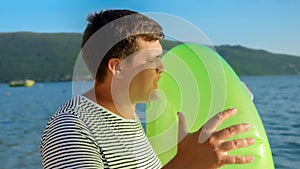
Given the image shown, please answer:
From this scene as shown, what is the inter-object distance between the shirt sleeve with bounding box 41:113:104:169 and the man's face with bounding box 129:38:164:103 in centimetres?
36

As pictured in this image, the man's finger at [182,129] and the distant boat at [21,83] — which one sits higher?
the man's finger at [182,129]

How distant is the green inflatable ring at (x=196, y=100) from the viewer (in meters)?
2.62

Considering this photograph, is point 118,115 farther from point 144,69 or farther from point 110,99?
point 144,69

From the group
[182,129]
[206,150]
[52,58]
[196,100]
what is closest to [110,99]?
[182,129]

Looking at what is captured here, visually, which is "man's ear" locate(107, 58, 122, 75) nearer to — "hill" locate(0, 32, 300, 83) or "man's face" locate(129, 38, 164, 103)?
"man's face" locate(129, 38, 164, 103)

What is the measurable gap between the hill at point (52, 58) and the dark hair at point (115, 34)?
360 feet

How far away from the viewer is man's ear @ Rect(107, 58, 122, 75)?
1.95 m

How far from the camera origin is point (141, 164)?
193 cm

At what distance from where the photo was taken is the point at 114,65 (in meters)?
1.96

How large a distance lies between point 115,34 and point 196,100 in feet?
3.36

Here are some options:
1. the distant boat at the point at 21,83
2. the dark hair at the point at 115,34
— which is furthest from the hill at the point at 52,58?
the dark hair at the point at 115,34

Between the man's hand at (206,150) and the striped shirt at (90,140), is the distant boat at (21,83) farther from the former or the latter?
the man's hand at (206,150)

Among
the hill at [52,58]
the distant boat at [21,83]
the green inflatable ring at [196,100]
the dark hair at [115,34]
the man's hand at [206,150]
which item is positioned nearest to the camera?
the man's hand at [206,150]

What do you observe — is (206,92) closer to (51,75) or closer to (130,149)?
(130,149)
